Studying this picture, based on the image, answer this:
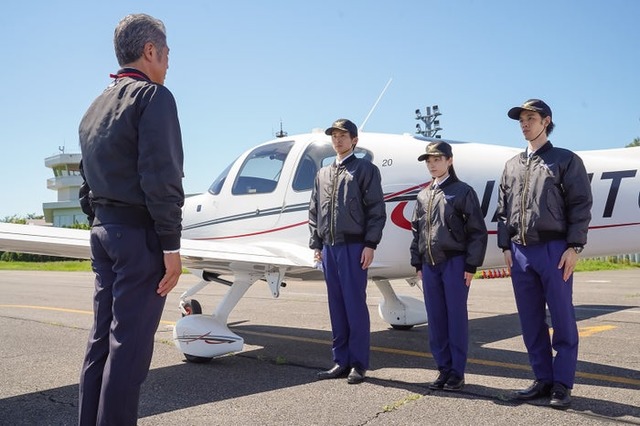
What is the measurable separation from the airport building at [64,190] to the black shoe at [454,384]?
71.5 m

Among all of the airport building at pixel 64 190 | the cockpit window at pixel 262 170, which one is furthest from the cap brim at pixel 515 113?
the airport building at pixel 64 190

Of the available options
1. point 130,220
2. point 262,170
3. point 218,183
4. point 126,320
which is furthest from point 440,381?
point 218,183

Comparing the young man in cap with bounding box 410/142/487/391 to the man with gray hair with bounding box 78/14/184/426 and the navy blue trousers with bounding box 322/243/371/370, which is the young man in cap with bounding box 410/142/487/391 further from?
the man with gray hair with bounding box 78/14/184/426

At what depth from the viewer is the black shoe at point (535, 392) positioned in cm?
434

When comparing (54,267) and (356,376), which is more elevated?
(356,376)

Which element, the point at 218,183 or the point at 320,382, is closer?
the point at 320,382

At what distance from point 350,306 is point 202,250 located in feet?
6.30

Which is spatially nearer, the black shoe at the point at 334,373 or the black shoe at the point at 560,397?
the black shoe at the point at 560,397

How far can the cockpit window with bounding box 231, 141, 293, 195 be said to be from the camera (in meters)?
7.32

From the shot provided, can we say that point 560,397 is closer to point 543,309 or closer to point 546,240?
point 543,309

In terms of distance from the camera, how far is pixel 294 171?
23.2ft

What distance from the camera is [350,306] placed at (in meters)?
5.29

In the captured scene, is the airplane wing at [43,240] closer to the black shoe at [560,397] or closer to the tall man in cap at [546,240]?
the tall man in cap at [546,240]

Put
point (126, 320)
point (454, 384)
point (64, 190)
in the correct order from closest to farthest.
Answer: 1. point (126, 320)
2. point (454, 384)
3. point (64, 190)
